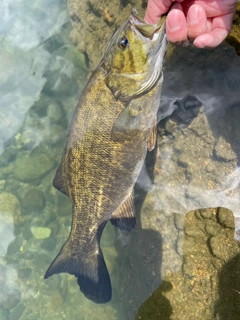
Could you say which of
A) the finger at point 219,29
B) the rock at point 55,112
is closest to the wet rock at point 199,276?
the finger at point 219,29

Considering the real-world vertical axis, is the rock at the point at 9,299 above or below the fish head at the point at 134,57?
below

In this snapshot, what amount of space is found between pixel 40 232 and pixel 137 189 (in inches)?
81.0

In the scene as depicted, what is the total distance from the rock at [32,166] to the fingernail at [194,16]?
3.24 m

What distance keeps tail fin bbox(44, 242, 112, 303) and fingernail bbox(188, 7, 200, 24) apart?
2.44 metres

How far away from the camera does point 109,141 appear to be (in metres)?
2.86

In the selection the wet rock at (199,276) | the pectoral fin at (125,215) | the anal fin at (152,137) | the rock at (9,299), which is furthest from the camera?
the rock at (9,299)

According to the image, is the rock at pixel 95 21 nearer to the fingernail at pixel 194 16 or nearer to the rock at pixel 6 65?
the fingernail at pixel 194 16

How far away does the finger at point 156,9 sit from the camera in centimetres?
255

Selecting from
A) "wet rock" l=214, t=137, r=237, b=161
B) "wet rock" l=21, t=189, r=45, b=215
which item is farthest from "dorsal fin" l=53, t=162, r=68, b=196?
"wet rock" l=21, t=189, r=45, b=215

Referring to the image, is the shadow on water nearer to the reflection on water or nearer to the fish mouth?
the reflection on water

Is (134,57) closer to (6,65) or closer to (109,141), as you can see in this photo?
(109,141)

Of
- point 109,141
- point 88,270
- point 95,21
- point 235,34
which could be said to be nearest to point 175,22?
point 235,34

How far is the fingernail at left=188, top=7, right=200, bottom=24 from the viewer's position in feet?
7.68

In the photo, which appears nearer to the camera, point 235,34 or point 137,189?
point 235,34
